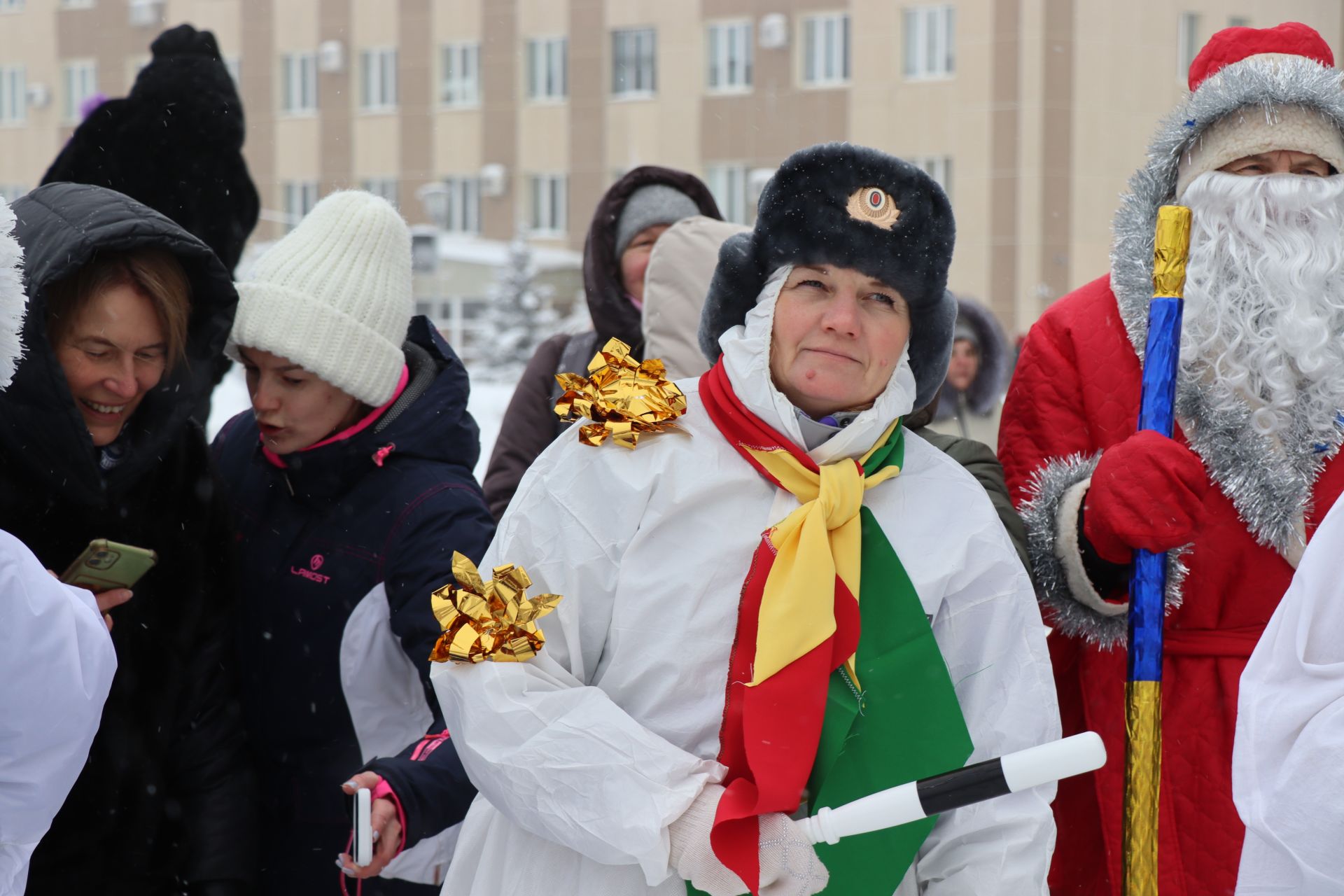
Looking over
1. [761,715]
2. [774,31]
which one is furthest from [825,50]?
[761,715]

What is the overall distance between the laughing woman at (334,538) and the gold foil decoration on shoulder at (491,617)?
0.60 m

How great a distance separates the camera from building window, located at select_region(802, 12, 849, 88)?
24.7 meters

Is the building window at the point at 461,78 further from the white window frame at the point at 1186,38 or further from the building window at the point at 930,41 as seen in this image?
the white window frame at the point at 1186,38

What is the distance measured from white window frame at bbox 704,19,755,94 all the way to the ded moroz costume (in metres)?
23.0

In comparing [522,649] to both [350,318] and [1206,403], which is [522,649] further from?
[1206,403]

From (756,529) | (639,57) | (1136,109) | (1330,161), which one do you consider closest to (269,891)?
(756,529)

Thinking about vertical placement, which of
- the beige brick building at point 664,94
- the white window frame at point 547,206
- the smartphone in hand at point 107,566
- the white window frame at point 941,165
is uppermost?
the beige brick building at point 664,94

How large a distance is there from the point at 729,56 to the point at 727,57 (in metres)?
0.05

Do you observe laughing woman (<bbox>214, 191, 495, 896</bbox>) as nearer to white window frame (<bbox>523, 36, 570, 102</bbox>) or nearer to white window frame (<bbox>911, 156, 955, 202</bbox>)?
white window frame (<bbox>911, 156, 955, 202</bbox>)

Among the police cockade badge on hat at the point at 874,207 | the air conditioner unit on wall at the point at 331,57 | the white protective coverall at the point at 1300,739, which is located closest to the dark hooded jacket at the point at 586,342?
the police cockade badge on hat at the point at 874,207

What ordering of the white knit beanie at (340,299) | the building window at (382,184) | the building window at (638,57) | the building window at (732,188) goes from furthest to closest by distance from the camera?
1. the building window at (382,184)
2. the building window at (638,57)
3. the building window at (732,188)
4. the white knit beanie at (340,299)

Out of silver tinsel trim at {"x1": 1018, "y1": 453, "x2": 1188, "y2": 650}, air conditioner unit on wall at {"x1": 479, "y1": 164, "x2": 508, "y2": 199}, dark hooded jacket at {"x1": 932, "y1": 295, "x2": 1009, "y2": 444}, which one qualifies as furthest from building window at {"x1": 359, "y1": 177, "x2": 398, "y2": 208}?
silver tinsel trim at {"x1": 1018, "y1": 453, "x2": 1188, "y2": 650}

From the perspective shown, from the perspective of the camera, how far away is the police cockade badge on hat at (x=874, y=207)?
2352 mm

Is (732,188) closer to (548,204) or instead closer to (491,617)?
(548,204)
